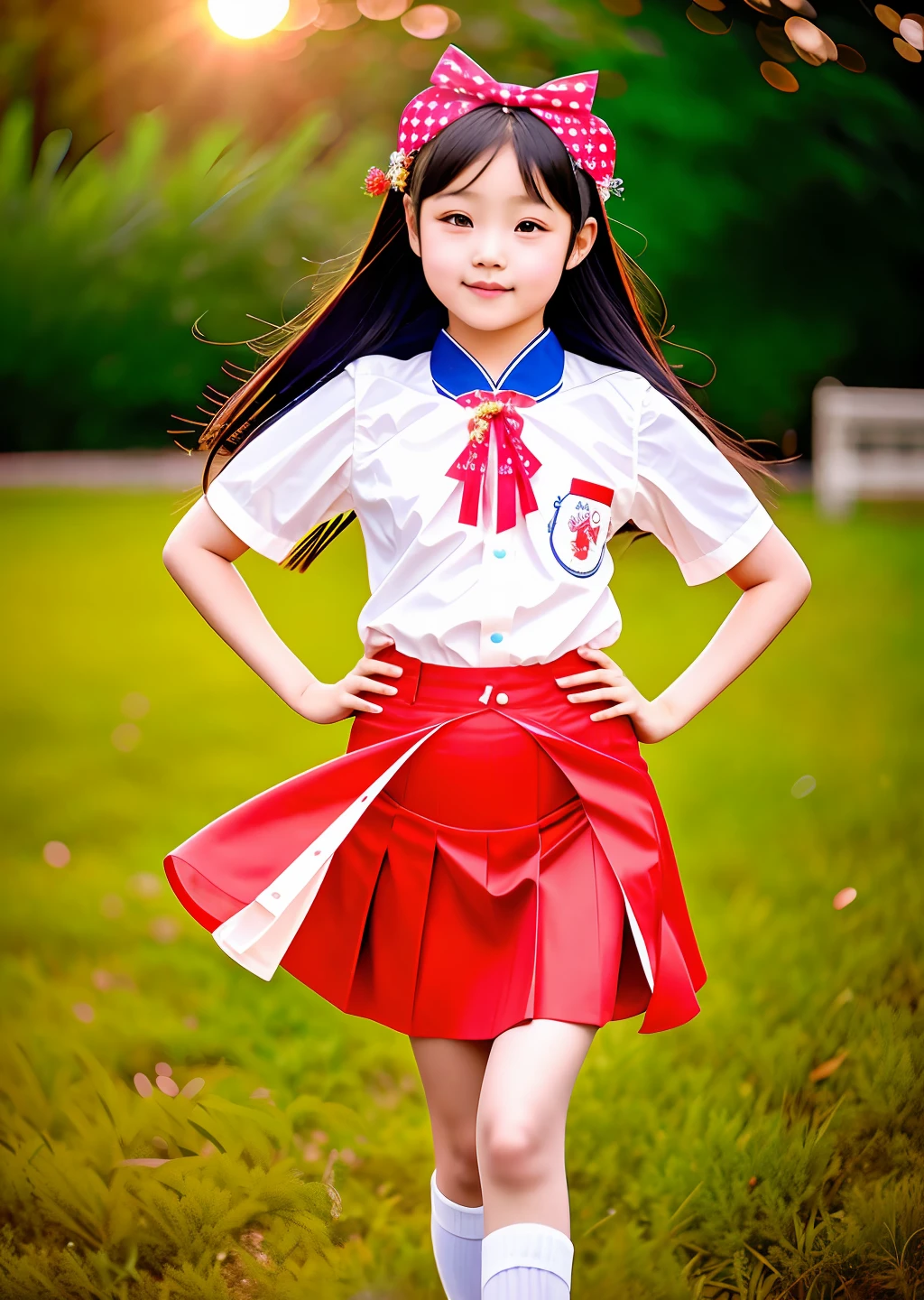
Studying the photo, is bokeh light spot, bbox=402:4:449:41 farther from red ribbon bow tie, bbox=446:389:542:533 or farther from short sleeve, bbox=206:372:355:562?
red ribbon bow tie, bbox=446:389:542:533

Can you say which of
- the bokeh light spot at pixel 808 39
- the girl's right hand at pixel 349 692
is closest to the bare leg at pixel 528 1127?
the girl's right hand at pixel 349 692

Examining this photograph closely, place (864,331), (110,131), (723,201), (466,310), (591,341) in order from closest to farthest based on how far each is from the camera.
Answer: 1. (466,310)
2. (591,341)
3. (110,131)
4. (723,201)
5. (864,331)

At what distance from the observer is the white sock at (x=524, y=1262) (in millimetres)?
1565

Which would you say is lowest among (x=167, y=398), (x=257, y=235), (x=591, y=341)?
(x=167, y=398)

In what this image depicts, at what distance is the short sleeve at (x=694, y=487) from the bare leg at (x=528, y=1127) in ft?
1.96

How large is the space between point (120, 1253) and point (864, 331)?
4.45m

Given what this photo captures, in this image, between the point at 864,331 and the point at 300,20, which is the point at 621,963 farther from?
the point at 864,331

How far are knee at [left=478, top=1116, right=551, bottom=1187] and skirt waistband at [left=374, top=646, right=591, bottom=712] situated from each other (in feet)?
1.55

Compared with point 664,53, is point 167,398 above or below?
below

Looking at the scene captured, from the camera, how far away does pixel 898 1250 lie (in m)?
2.21

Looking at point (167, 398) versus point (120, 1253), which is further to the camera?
point (167, 398)

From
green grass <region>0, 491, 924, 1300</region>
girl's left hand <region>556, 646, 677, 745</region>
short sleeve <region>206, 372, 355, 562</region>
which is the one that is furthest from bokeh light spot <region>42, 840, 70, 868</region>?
girl's left hand <region>556, 646, 677, 745</region>

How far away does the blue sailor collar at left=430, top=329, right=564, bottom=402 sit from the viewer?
1799 millimetres

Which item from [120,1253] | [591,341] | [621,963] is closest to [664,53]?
[591,341]
